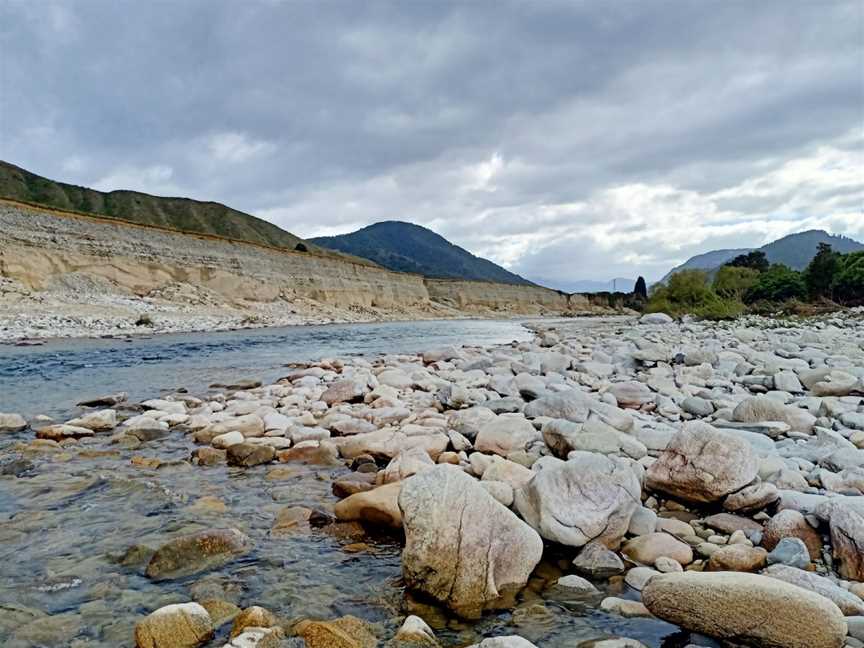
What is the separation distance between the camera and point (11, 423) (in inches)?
245

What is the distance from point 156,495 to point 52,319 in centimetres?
2287

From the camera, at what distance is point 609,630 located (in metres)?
2.41

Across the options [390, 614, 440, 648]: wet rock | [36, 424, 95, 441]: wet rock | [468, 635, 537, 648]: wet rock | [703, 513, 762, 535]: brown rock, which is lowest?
[390, 614, 440, 648]: wet rock

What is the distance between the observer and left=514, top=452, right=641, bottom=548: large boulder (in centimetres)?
313

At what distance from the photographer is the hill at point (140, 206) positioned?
295 feet

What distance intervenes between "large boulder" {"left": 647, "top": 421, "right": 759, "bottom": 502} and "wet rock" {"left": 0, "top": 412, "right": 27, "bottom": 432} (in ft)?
23.7

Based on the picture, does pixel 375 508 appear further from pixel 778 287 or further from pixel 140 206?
pixel 140 206

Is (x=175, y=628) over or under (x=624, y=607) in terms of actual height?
over

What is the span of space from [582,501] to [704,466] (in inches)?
43.5

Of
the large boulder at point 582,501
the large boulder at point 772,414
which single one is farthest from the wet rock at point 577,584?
the large boulder at point 772,414

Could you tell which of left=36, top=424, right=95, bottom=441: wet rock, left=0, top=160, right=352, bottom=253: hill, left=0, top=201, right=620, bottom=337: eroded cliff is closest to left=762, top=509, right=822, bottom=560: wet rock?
left=36, top=424, right=95, bottom=441: wet rock

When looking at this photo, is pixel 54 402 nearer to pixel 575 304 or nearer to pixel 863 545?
pixel 863 545

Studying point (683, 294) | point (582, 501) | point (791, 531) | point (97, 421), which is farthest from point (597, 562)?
point (683, 294)

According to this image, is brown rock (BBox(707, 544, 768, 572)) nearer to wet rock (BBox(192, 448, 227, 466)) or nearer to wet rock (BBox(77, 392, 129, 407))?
wet rock (BBox(192, 448, 227, 466))
